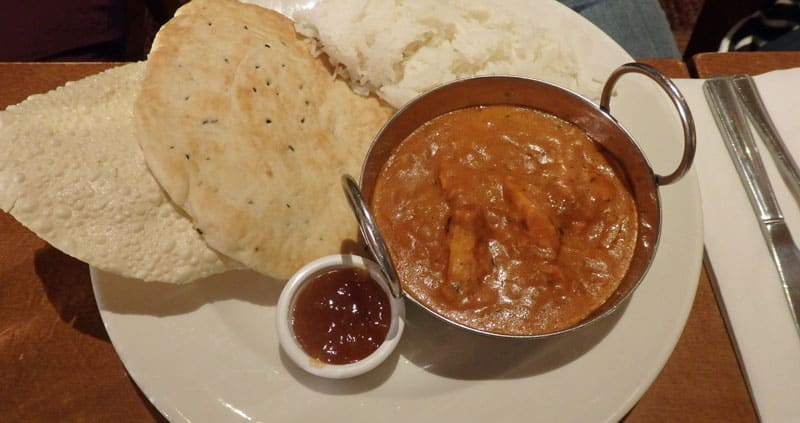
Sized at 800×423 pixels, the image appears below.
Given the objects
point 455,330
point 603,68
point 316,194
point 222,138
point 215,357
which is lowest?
point 215,357

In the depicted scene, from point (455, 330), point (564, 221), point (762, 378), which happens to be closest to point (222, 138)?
point (455, 330)

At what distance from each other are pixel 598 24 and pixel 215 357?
2.47m

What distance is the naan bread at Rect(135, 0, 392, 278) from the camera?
1602 millimetres

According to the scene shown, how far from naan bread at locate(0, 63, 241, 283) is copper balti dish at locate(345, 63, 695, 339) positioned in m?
0.59

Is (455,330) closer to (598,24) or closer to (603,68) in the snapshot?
(603,68)

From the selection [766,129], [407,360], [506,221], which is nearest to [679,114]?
[506,221]

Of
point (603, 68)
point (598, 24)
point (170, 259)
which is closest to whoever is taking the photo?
point (170, 259)

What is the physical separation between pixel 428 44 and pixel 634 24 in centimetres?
124

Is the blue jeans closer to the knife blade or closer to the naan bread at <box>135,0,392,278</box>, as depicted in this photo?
the knife blade

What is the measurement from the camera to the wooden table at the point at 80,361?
5.70ft

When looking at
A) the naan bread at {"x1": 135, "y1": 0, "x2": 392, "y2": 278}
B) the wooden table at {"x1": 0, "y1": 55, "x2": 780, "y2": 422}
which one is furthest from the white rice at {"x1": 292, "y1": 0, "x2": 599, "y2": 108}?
the wooden table at {"x1": 0, "y1": 55, "x2": 780, "y2": 422}

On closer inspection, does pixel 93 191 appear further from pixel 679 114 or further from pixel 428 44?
pixel 679 114

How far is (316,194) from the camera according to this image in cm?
184

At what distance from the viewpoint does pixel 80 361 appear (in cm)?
180
